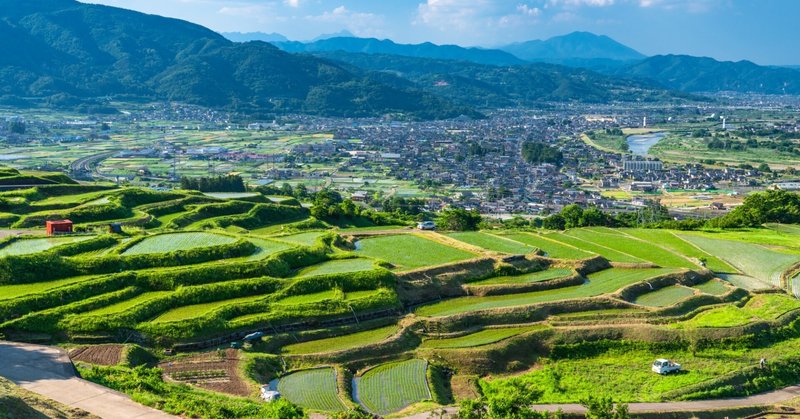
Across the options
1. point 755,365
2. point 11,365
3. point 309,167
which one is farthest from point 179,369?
point 309,167

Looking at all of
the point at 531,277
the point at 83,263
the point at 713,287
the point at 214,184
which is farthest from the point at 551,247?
the point at 214,184

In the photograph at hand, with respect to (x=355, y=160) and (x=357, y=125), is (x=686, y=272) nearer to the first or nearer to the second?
(x=355, y=160)

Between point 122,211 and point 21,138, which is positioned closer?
point 122,211

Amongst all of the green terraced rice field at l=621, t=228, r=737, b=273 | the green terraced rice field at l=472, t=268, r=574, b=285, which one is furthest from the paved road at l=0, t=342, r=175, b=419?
the green terraced rice field at l=621, t=228, r=737, b=273

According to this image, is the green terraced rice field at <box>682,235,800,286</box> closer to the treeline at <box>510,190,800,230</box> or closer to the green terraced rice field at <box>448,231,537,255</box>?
the treeline at <box>510,190,800,230</box>

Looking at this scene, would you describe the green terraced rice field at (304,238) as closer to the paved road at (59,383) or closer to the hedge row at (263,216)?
the hedge row at (263,216)
